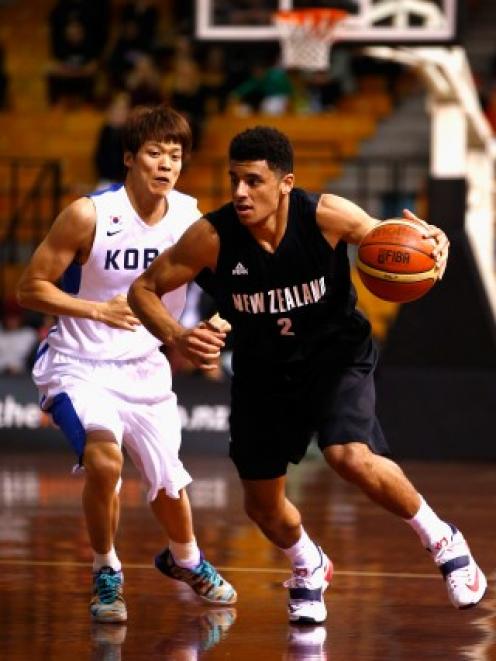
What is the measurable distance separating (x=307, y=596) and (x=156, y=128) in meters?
1.92

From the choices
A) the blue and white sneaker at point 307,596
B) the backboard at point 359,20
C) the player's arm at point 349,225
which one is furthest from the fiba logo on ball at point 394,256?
the backboard at point 359,20

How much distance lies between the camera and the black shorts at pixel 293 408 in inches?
261

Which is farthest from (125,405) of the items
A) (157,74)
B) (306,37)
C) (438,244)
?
(157,74)

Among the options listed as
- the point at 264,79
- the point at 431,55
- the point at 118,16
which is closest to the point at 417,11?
the point at 431,55

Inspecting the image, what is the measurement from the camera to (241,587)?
7.71 metres

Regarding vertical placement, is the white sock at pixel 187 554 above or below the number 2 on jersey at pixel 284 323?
below

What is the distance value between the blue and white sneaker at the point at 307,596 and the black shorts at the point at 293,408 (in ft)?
1.43

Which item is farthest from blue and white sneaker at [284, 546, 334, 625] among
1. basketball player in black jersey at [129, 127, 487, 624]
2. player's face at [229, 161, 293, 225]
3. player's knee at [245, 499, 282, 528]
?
player's face at [229, 161, 293, 225]

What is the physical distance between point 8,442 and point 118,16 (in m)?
8.63

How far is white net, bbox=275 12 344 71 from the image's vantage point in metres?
13.5

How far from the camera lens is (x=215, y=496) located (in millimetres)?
11578

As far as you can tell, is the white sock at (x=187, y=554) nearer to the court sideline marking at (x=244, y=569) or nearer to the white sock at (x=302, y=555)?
the white sock at (x=302, y=555)

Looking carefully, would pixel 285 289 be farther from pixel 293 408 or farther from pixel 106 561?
pixel 106 561

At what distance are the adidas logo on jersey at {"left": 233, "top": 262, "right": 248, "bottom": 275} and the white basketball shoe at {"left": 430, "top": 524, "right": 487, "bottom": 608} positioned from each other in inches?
48.5
